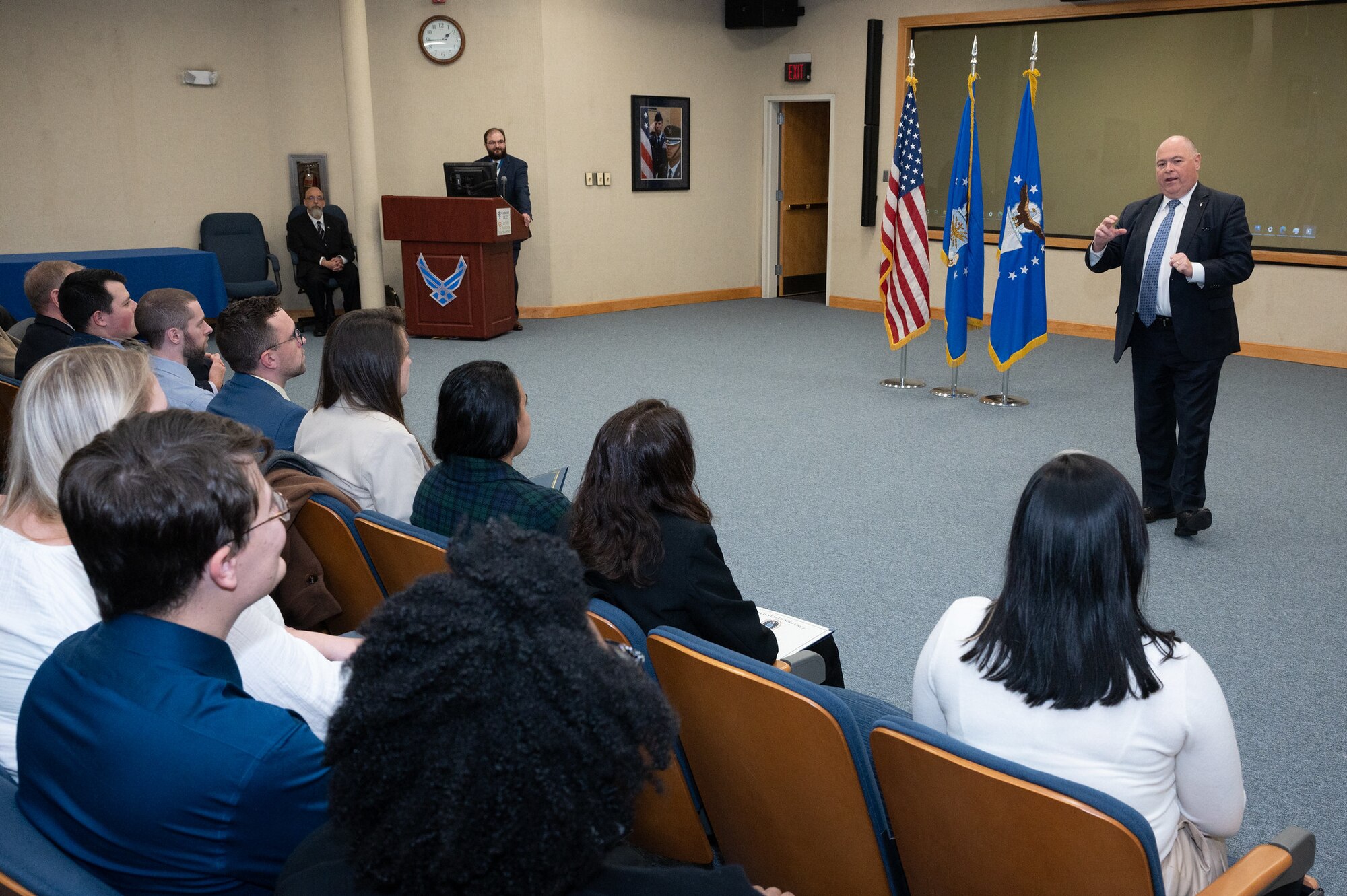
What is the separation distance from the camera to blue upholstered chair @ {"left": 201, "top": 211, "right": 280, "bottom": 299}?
9367 millimetres

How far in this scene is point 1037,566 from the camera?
5.22ft

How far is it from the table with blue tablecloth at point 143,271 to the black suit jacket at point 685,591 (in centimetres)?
662

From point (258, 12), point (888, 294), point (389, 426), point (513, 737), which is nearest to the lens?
point (513, 737)

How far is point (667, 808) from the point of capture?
6.07ft

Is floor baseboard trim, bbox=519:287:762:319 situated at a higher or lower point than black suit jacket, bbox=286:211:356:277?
lower

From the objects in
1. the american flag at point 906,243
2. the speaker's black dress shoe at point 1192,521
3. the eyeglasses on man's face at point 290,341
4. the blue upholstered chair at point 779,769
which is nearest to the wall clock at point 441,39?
the american flag at point 906,243

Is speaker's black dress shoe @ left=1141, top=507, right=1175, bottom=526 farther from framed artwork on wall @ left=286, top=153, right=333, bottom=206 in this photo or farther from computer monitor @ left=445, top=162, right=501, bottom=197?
framed artwork on wall @ left=286, top=153, right=333, bottom=206

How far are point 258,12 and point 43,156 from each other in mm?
2268

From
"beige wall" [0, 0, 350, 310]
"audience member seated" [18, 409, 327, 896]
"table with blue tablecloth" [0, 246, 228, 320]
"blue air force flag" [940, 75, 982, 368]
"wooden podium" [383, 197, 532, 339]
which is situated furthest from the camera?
"wooden podium" [383, 197, 532, 339]

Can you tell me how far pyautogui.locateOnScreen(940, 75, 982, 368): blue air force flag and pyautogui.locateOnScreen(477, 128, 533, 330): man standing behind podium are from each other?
3964 mm

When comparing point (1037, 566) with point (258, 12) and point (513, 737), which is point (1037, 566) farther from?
point (258, 12)

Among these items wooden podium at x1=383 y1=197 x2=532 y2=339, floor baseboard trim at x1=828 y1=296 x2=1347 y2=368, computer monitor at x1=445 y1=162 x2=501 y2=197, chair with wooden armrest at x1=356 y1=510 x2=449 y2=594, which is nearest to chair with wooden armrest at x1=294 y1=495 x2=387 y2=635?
chair with wooden armrest at x1=356 y1=510 x2=449 y2=594

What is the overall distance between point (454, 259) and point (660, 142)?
284cm

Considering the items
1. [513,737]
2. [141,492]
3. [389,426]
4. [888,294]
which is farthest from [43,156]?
[513,737]
